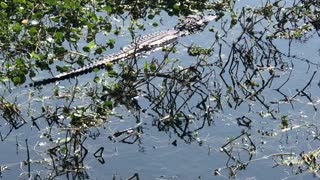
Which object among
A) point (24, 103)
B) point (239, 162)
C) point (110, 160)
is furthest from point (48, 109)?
point (239, 162)

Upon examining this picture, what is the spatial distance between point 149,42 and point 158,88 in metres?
1.05

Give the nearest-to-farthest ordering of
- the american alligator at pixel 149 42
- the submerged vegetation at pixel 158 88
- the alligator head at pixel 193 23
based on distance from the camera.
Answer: the submerged vegetation at pixel 158 88 < the american alligator at pixel 149 42 < the alligator head at pixel 193 23

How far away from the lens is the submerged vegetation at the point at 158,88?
4816 millimetres

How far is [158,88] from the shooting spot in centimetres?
575

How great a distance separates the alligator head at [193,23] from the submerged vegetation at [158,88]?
0.30ft

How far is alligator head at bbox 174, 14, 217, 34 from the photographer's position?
23.5 feet

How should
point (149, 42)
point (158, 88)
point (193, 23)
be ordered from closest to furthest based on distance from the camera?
point (158, 88) < point (149, 42) < point (193, 23)

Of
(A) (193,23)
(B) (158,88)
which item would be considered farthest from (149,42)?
(B) (158,88)

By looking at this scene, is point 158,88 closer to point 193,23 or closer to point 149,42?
point 149,42

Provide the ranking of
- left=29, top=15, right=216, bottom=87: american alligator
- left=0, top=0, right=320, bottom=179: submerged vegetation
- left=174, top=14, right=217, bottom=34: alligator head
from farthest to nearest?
left=174, top=14, right=217, bottom=34: alligator head < left=29, top=15, right=216, bottom=87: american alligator < left=0, top=0, right=320, bottom=179: submerged vegetation

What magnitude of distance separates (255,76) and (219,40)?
0.97 meters

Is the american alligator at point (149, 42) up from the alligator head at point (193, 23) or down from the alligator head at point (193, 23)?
down

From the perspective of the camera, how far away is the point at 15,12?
7.12 meters

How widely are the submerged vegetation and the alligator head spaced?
0.09 m
